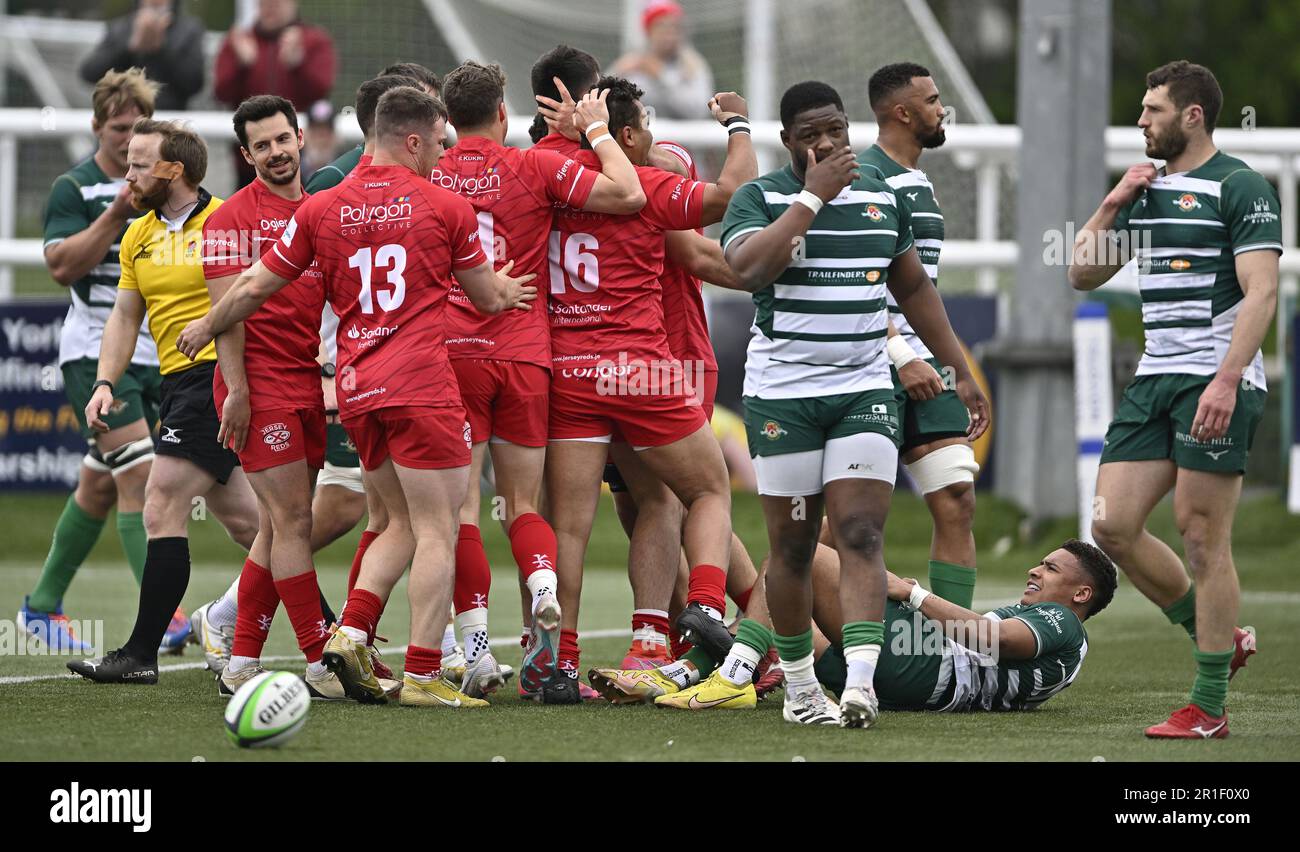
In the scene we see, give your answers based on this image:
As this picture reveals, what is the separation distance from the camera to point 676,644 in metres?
7.76

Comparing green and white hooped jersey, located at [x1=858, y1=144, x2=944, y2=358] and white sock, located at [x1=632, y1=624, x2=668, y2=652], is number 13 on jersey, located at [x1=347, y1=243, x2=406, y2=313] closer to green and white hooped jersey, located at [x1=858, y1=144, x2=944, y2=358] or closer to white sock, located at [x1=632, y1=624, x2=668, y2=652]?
white sock, located at [x1=632, y1=624, x2=668, y2=652]

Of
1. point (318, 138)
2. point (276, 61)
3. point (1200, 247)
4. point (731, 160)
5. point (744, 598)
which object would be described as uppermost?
point (276, 61)

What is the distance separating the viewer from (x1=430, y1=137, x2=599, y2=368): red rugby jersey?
23.5 ft

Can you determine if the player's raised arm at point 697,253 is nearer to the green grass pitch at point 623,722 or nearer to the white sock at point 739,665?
the white sock at point 739,665

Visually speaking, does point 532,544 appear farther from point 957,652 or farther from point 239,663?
point 957,652

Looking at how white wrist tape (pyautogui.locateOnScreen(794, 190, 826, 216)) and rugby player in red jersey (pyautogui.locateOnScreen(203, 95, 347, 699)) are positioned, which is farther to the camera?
rugby player in red jersey (pyautogui.locateOnScreen(203, 95, 347, 699))

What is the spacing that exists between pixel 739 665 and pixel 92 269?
3.96 m

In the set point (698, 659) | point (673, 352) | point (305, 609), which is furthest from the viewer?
point (673, 352)

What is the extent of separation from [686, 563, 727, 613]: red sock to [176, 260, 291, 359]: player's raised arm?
6.51 feet

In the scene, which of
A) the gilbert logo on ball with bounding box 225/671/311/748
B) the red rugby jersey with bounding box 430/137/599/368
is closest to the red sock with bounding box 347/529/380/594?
the red rugby jersey with bounding box 430/137/599/368

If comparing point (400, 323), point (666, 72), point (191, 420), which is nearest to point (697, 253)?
point (400, 323)

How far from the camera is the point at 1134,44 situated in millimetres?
31859

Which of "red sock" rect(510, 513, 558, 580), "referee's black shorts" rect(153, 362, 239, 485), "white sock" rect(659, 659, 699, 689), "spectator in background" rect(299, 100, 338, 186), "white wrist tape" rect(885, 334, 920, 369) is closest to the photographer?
"red sock" rect(510, 513, 558, 580)

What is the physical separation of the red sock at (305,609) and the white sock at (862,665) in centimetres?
214
